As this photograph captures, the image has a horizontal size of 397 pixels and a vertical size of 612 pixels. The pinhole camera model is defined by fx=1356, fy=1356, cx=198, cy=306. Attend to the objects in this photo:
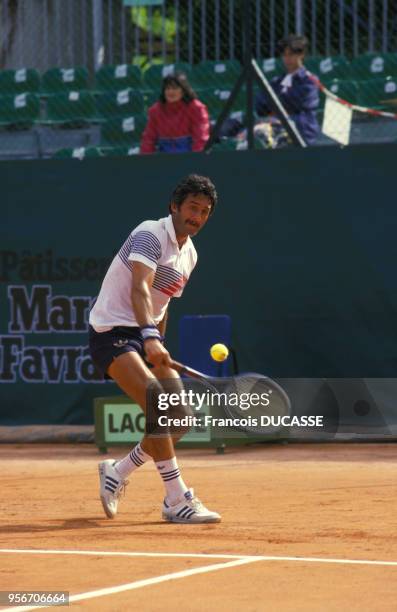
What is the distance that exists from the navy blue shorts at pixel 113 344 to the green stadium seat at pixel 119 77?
25.7ft

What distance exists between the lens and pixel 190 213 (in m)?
7.03

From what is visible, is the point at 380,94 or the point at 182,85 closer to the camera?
the point at 182,85

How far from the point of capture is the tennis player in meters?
6.93

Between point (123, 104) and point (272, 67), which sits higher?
point (272, 67)

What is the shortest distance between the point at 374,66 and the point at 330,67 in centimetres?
51

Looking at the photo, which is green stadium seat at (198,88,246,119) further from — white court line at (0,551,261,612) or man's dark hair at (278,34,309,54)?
white court line at (0,551,261,612)

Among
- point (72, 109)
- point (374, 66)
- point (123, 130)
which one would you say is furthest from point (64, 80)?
point (374, 66)

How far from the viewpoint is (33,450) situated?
37.6ft

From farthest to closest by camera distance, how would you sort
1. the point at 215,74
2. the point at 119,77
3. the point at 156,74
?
the point at 156,74 < the point at 119,77 < the point at 215,74

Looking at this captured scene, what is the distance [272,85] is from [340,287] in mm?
2066

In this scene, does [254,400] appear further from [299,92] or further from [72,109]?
[72,109]

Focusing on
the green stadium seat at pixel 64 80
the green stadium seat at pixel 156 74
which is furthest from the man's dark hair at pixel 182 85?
the green stadium seat at pixel 64 80

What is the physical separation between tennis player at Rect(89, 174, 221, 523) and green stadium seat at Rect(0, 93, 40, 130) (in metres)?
8.15

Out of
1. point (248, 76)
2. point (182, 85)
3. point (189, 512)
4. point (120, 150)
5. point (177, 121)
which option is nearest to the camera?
point (189, 512)
